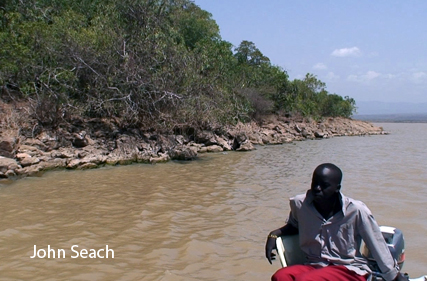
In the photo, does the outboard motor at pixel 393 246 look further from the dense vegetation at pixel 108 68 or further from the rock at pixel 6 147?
the dense vegetation at pixel 108 68

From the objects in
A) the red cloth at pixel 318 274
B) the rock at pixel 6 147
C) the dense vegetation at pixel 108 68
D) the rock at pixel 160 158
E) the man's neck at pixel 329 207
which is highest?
the dense vegetation at pixel 108 68

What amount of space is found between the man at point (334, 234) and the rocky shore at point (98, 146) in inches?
349

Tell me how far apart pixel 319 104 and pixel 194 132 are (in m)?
23.7

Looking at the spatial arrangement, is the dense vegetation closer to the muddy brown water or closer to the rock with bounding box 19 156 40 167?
the rock with bounding box 19 156 40 167

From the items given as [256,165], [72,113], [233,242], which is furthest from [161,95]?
[233,242]

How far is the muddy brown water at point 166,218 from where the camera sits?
4660 mm

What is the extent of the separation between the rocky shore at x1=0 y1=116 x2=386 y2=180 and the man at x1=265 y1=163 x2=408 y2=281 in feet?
29.1

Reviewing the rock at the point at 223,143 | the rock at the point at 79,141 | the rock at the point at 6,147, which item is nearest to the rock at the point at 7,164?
the rock at the point at 6,147

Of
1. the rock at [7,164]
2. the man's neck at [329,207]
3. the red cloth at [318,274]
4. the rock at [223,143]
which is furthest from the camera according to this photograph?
the rock at [223,143]

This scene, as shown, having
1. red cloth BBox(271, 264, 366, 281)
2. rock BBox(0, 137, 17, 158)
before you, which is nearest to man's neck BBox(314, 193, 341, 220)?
red cloth BBox(271, 264, 366, 281)

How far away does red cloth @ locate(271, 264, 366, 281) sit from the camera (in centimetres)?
256

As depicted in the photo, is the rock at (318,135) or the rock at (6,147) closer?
the rock at (6,147)

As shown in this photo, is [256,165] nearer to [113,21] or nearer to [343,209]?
[113,21]

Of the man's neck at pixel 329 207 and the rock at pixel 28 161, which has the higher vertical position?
the man's neck at pixel 329 207
